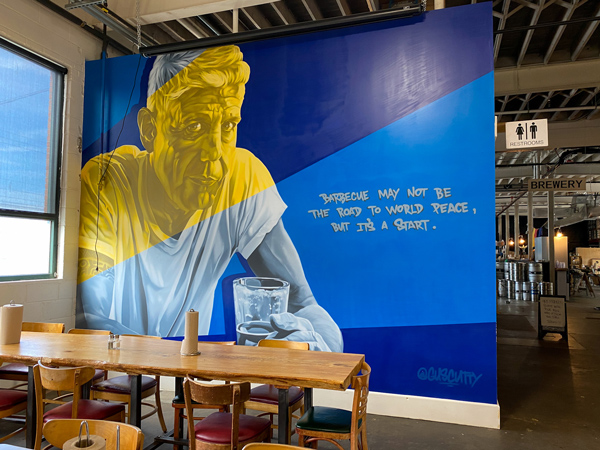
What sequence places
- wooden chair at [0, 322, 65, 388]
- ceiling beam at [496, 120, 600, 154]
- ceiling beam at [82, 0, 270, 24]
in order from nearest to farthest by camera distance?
wooden chair at [0, 322, 65, 388], ceiling beam at [82, 0, 270, 24], ceiling beam at [496, 120, 600, 154]

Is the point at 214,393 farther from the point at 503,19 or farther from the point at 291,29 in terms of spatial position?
the point at 503,19

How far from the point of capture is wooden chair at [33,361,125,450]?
2.65 m

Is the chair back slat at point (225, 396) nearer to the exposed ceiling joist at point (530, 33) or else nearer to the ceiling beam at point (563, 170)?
the exposed ceiling joist at point (530, 33)

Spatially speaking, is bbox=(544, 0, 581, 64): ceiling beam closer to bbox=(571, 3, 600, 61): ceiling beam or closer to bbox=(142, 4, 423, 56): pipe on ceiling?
bbox=(571, 3, 600, 61): ceiling beam

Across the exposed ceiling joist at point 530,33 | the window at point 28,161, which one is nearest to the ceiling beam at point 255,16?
the window at point 28,161

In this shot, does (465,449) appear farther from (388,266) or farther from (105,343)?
(105,343)

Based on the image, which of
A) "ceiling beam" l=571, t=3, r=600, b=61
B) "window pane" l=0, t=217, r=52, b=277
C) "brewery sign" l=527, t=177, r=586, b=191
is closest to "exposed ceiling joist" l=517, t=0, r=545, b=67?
"ceiling beam" l=571, t=3, r=600, b=61

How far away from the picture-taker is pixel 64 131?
5312mm

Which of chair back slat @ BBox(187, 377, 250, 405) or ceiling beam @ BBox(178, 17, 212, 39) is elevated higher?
ceiling beam @ BBox(178, 17, 212, 39)

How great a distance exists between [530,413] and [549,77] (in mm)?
5497

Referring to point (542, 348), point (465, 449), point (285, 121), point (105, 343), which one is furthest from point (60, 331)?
point (542, 348)

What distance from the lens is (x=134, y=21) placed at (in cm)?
537

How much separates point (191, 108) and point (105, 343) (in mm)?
2757
